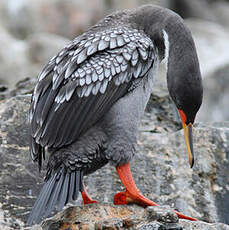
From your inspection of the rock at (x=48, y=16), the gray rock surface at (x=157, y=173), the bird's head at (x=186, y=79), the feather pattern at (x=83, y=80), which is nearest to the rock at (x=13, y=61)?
the rock at (x=48, y=16)

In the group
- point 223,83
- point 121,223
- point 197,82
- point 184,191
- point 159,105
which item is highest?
point 223,83

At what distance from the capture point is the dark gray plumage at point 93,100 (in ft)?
15.9

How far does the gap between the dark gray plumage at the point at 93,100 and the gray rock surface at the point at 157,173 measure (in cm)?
59

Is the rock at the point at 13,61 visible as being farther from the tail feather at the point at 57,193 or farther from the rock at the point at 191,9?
the tail feather at the point at 57,193

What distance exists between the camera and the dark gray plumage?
4.86 m

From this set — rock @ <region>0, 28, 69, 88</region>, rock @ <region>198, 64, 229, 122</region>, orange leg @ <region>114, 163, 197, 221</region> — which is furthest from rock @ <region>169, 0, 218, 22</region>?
orange leg @ <region>114, 163, 197, 221</region>

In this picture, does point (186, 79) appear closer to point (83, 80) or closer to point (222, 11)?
point (83, 80)

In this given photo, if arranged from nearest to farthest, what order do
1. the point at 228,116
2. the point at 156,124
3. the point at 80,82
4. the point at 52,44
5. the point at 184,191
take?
1. the point at 80,82
2. the point at 184,191
3. the point at 156,124
4. the point at 228,116
5. the point at 52,44

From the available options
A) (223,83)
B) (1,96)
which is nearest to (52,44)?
(223,83)

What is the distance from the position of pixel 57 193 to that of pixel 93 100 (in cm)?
85

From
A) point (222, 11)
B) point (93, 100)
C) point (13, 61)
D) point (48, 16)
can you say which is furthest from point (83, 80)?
point (222, 11)

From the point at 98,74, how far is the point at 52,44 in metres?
8.42

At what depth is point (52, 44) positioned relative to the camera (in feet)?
43.4

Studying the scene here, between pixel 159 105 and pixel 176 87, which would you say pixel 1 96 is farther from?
pixel 176 87
